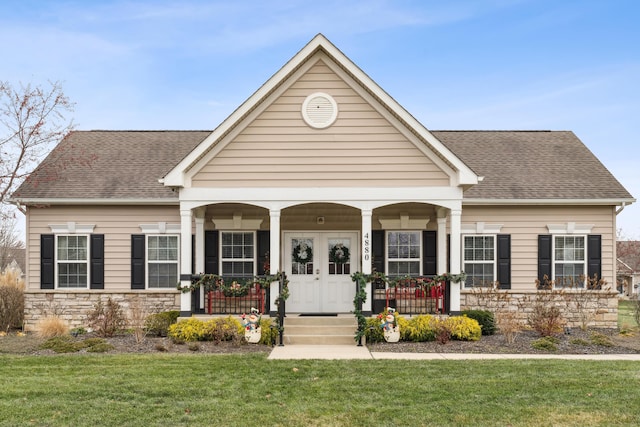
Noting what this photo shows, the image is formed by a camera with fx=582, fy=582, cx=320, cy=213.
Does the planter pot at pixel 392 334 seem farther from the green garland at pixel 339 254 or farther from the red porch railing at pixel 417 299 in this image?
the green garland at pixel 339 254

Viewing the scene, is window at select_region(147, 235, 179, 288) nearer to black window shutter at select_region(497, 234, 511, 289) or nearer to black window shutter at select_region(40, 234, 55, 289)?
black window shutter at select_region(40, 234, 55, 289)

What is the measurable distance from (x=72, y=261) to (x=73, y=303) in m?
1.10

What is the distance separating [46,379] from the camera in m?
8.60

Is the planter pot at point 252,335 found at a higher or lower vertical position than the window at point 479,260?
lower

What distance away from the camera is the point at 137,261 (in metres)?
15.3

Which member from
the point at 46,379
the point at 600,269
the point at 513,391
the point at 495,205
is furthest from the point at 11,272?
the point at 600,269

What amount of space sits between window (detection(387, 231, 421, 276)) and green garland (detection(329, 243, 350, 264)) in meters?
1.13

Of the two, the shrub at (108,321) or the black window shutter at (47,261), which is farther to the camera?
the black window shutter at (47,261)

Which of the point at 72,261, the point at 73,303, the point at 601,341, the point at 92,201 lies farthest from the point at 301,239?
the point at 601,341

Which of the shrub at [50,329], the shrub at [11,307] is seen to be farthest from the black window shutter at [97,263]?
the shrub at [50,329]

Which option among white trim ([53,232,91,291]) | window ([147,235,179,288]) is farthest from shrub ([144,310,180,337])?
white trim ([53,232,91,291])

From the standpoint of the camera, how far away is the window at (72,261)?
15336 millimetres

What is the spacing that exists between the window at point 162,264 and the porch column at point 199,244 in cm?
107

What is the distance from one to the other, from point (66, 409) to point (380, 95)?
8.63 m
